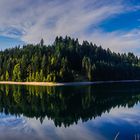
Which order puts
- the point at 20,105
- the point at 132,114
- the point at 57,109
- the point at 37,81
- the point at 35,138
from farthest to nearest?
the point at 37,81, the point at 20,105, the point at 57,109, the point at 132,114, the point at 35,138

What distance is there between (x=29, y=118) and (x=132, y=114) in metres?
20.9

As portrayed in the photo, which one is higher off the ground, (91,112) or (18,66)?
(18,66)

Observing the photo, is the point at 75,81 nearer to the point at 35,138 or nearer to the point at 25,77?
the point at 25,77

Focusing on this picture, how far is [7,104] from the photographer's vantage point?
73.2 meters

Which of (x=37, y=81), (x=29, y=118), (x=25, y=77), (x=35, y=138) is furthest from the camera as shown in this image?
(x=25, y=77)

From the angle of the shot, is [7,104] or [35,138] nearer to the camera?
[35,138]

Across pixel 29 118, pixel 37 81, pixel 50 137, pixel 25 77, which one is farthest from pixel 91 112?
pixel 25 77

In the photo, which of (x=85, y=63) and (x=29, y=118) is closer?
(x=29, y=118)

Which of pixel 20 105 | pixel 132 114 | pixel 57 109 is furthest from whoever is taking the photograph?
pixel 20 105

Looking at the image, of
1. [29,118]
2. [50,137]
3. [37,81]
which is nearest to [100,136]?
[50,137]

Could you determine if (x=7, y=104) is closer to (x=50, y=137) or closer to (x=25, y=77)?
(x=50, y=137)

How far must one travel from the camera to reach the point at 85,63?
186875 mm

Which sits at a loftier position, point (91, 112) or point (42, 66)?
point (42, 66)

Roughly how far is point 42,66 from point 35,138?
5058 inches
